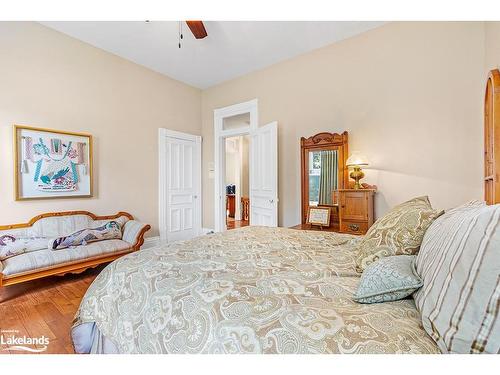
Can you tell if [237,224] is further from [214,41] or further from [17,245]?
[17,245]

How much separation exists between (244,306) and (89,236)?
2.79m

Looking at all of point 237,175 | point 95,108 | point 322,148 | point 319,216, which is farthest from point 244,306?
point 237,175

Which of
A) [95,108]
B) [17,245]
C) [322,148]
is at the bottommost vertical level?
[17,245]

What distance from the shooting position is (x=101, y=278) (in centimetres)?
129

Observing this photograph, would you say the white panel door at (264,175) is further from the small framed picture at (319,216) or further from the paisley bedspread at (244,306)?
the paisley bedspread at (244,306)

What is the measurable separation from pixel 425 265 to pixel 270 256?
70cm

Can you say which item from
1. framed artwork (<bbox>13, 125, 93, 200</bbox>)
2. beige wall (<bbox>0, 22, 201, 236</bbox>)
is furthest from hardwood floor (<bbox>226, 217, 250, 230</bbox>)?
framed artwork (<bbox>13, 125, 93, 200</bbox>)

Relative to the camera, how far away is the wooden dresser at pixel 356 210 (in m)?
2.63

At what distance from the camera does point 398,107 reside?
2.69 metres

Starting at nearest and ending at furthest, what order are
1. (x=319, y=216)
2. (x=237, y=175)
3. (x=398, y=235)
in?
(x=398, y=235) < (x=319, y=216) < (x=237, y=175)

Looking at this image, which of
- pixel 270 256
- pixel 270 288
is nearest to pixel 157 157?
pixel 270 256
